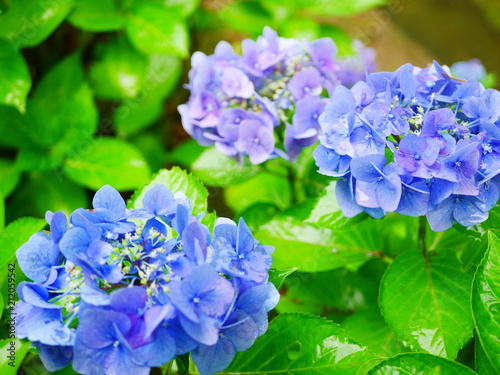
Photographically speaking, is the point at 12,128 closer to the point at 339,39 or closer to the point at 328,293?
the point at 328,293

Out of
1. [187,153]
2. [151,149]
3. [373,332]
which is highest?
[373,332]

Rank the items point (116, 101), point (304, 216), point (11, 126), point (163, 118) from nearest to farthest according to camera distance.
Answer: point (304, 216) < point (11, 126) < point (116, 101) < point (163, 118)

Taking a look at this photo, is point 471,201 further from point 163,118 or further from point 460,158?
point 163,118

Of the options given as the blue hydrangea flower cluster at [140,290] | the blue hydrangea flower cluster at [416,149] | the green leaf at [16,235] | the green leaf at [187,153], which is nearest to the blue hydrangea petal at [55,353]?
the blue hydrangea flower cluster at [140,290]

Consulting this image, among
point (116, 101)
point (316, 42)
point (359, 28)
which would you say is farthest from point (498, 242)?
point (359, 28)

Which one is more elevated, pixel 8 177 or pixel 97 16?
pixel 97 16

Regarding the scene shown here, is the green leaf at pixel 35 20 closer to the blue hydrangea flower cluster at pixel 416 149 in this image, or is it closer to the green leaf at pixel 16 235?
the green leaf at pixel 16 235

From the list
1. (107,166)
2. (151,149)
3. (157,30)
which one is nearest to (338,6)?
(157,30)
